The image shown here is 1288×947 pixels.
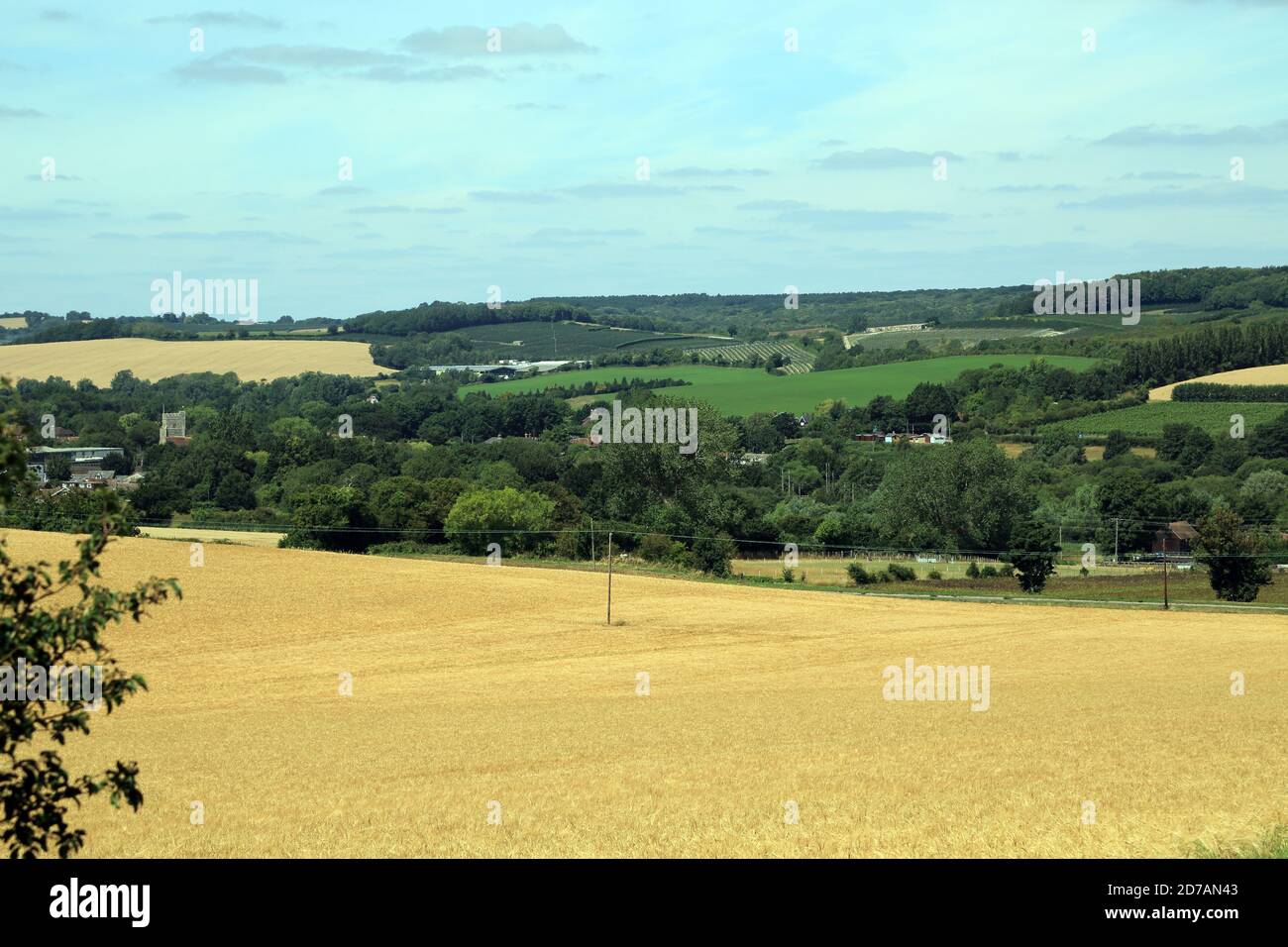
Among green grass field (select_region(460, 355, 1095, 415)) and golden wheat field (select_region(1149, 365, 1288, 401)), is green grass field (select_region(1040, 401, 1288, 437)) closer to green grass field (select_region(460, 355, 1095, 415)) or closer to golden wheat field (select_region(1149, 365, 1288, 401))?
golden wheat field (select_region(1149, 365, 1288, 401))

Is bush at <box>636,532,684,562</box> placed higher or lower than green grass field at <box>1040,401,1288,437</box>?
lower

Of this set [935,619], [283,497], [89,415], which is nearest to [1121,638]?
[935,619]

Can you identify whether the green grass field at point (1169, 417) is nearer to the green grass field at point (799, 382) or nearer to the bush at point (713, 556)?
the green grass field at point (799, 382)

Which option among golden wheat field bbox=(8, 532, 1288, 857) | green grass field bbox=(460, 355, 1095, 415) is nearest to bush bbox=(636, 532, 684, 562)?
golden wheat field bbox=(8, 532, 1288, 857)

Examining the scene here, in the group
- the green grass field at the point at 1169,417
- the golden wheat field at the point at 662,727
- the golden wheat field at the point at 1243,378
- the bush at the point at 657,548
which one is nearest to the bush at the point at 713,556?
the bush at the point at 657,548

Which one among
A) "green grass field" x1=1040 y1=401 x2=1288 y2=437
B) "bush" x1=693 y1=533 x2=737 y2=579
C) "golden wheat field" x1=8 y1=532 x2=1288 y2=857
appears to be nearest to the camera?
"golden wheat field" x1=8 y1=532 x2=1288 y2=857

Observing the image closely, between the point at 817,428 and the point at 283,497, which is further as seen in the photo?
the point at 817,428
